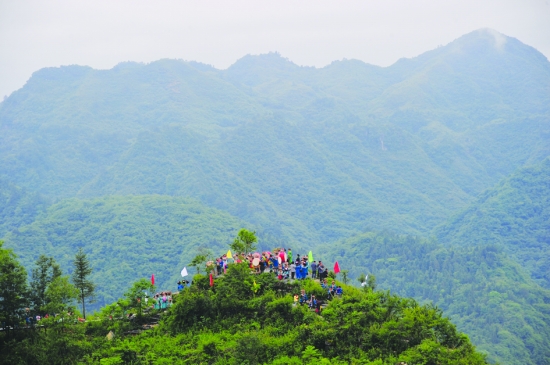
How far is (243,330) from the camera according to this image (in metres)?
40.2

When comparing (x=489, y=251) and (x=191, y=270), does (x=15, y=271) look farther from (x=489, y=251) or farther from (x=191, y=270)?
(x=489, y=251)

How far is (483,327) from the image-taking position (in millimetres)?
112500

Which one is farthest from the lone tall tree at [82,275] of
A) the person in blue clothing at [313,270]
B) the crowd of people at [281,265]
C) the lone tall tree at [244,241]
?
the person in blue clothing at [313,270]

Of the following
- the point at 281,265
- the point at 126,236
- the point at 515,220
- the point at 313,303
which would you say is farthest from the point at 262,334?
the point at 515,220

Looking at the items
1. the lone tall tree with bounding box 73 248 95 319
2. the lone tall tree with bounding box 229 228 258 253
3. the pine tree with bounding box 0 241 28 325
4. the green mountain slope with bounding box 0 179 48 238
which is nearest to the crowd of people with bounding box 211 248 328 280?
the lone tall tree with bounding box 229 228 258 253

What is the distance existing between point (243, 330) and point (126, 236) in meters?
114

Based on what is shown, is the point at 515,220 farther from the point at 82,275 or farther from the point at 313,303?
the point at 82,275

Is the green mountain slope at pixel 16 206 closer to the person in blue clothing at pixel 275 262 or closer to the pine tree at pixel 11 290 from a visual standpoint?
the person in blue clothing at pixel 275 262

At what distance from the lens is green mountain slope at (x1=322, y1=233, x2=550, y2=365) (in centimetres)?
10608

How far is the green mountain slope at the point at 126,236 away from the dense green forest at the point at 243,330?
8228 centimetres

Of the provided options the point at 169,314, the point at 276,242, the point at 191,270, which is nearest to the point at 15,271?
the point at 169,314

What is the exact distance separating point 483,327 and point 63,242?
9146 centimetres

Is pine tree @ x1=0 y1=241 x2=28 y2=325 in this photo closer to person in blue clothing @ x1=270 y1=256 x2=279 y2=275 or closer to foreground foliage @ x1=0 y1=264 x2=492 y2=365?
foreground foliage @ x1=0 y1=264 x2=492 y2=365

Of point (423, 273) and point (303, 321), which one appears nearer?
point (303, 321)
